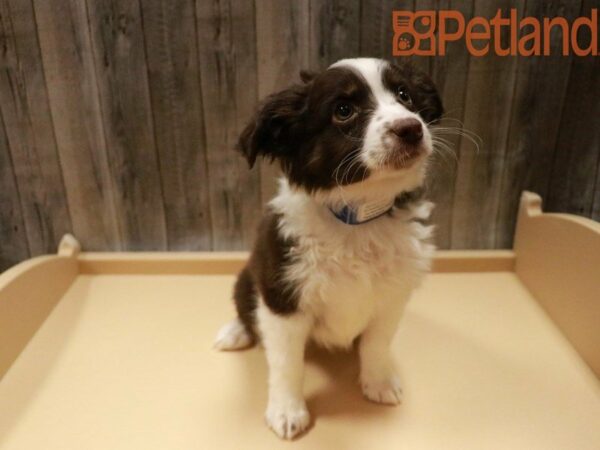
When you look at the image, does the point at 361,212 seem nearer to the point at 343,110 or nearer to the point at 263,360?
the point at 343,110

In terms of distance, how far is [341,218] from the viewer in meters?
1.26

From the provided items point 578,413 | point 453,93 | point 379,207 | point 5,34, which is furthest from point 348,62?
point 5,34

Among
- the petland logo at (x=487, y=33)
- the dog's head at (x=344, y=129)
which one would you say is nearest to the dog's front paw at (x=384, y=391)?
the dog's head at (x=344, y=129)

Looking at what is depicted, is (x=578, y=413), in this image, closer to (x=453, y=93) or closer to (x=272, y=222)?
(x=272, y=222)

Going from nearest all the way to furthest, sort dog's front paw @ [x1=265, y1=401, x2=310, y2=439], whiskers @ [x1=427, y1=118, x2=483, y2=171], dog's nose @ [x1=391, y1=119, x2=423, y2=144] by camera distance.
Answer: dog's nose @ [x1=391, y1=119, x2=423, y2=144] < dog's front paw @ [x1=265, y1=401, x2=310, y2=439] < whiskers @ [x1=427, y1=118, x2=483, y2=171]

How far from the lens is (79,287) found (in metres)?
2.02

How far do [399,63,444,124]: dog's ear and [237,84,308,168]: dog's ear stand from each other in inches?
11.5

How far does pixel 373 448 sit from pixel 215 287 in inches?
37.8

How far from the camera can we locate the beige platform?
1.32 m

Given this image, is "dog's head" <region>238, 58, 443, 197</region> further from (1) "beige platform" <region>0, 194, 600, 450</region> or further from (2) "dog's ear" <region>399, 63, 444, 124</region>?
(1) "beige platform" <region>0, 194, 600, 450</region>

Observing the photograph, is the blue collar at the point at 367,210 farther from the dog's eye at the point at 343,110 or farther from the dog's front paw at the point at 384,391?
the dog's front paw at the point at 384,391

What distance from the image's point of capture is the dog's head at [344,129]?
106 centimetres

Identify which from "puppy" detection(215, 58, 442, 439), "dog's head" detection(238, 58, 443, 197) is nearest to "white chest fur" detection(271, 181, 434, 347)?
"puppy" detection(215, 58, 442, 439)

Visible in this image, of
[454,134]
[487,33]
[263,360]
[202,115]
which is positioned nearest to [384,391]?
[263,360]
